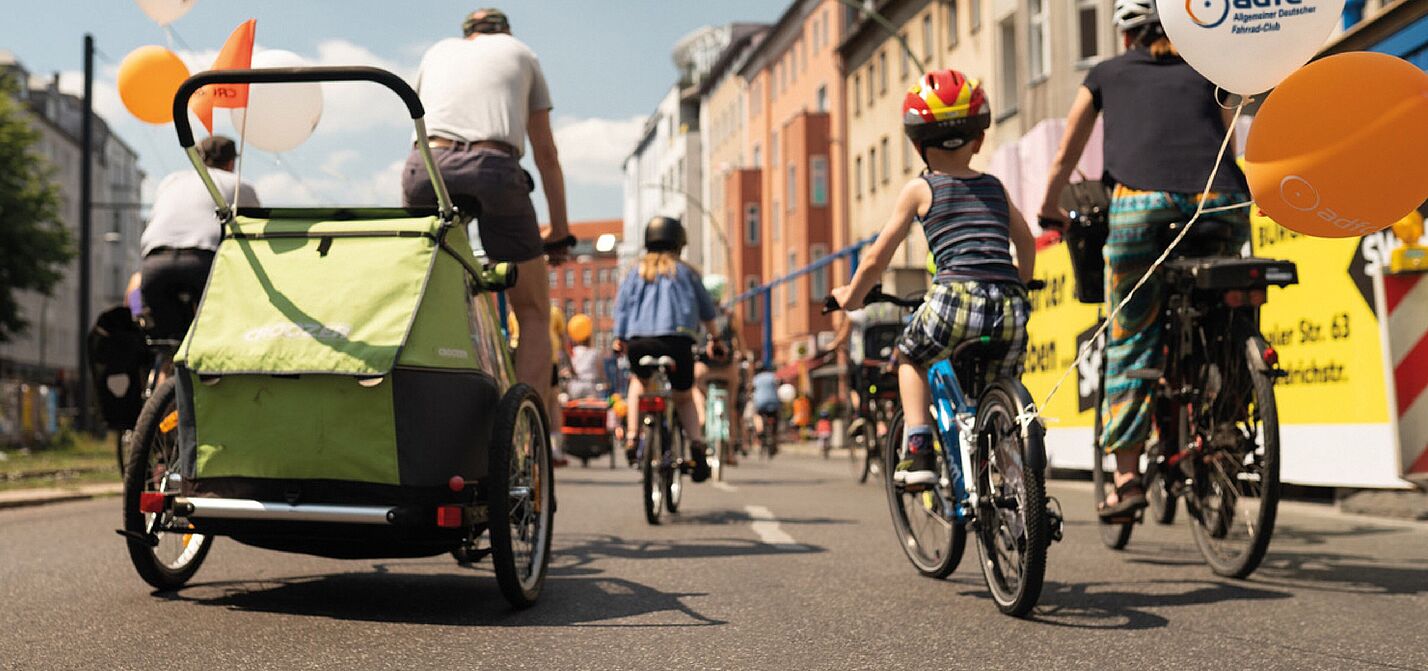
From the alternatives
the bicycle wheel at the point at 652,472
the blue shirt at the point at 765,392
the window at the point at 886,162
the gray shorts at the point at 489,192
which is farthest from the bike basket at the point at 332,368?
the window at the point at 886,162

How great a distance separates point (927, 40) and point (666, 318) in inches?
1455

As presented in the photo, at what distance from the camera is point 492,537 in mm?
4953

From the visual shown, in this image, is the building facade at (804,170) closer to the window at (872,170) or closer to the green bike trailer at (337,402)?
the window at (872,170)

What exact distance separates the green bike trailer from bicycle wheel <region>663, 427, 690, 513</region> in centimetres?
431

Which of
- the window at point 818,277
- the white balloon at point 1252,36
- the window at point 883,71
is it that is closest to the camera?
the white balloon at point 1252,36

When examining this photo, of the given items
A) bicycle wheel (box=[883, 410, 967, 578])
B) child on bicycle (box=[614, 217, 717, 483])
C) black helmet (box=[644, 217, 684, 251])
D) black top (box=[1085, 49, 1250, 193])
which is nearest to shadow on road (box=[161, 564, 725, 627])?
bicycle wheel (box=[883, 410, 967, 578])

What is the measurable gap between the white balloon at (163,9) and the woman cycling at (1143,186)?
14.6 feet

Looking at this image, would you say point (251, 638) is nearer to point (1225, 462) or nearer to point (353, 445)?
point (353, 445)

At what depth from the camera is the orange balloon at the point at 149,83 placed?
8.03 metres

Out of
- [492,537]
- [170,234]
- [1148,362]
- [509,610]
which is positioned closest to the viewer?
[492,537]

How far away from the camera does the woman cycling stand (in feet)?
21.3

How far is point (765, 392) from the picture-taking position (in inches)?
1192

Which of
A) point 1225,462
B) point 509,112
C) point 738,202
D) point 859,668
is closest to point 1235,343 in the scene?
point 1225,462

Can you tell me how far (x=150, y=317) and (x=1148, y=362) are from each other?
460cm
